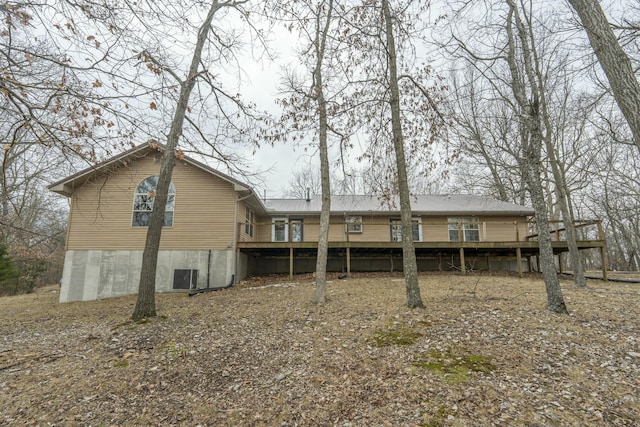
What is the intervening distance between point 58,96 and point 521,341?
7.21m

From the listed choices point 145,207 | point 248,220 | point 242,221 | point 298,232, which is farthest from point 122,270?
point 298,232

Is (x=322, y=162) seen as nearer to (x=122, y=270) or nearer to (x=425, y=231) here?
(x=122, y=270)

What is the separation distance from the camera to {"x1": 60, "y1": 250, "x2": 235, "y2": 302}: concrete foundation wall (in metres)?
11.3

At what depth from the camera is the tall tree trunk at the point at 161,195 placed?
6832 millimetres

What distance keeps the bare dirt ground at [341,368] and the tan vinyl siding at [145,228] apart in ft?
16.9

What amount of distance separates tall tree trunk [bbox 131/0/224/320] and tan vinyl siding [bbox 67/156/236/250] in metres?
4.56

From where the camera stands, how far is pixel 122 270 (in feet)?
37.7

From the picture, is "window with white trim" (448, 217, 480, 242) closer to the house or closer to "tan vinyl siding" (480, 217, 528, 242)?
"tan vinyl siding" (480, 217, 528, 242)

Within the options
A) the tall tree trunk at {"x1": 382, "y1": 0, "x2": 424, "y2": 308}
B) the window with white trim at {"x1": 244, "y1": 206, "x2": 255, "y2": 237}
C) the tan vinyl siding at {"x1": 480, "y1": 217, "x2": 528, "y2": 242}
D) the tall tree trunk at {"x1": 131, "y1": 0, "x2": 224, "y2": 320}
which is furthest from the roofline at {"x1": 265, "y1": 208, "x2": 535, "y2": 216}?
the tall tree trunk at {"x1": 382, "y1": 0, "x2": 424, "y2": 308}

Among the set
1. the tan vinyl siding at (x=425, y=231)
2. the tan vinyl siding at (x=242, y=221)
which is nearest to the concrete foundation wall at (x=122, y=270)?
the tan vinyl siding at (x=242, y=221)

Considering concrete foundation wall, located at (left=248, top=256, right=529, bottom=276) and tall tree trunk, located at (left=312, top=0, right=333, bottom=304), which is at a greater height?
tall tree trunk, located at (left=312, top=0, right=333, bottom=304)

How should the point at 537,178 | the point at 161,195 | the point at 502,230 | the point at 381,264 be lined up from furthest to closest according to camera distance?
the point at 381,264 < the point at 502,230 < the point at 161,195 < the point at 537,178

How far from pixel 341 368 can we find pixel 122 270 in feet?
→ 35.2

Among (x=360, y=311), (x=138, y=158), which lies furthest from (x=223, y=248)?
(x=360, y=311)
